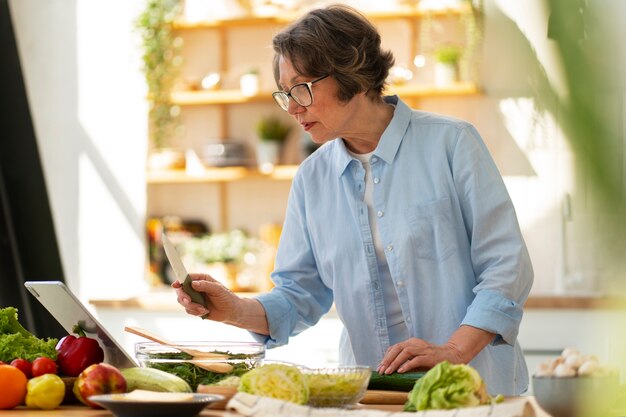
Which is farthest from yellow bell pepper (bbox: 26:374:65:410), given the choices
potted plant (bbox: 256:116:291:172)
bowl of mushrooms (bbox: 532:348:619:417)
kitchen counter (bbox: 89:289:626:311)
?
potted plant (bbox: 256:116:291:172)

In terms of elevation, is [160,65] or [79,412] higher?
[160,65]

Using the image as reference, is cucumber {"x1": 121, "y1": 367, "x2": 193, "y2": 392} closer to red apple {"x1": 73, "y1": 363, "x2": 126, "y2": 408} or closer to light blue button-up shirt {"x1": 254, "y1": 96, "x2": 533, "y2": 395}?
red apple {"x1": 73, "y1": 363, "x2": 126, "y2": 408}

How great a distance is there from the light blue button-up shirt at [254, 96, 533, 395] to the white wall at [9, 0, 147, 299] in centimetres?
299

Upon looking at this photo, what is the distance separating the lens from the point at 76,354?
1.54 meters

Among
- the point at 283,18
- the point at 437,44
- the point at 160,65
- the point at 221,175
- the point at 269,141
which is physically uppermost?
the point at 283,18

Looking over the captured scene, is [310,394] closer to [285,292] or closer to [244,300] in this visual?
[244,300]

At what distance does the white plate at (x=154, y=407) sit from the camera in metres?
1.18

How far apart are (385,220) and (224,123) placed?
10.9 ft

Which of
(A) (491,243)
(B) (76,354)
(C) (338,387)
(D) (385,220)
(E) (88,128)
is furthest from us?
(E) (88,128)

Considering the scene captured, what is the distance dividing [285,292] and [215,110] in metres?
3.22

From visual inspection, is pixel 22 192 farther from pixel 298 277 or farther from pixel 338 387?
pixel 338 387

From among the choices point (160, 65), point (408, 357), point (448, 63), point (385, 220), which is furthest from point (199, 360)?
point (160, 65)

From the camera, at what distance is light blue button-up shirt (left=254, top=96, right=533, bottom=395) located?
184 centimetres

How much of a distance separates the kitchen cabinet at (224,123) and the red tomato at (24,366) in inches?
136
